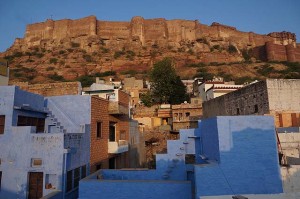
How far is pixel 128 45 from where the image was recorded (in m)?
80.3

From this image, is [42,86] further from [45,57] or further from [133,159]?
[45,57]

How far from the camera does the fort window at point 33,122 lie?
10.8 metres

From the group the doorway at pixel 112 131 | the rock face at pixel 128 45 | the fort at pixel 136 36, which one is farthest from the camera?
the fort at pixel 136 36

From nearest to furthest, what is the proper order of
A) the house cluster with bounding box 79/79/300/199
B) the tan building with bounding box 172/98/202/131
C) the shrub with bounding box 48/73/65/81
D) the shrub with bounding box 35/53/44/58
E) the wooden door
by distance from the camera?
the house cluster with bounding box 79/79/300/199, the wooden door, the tan building with bounding box 172/98/202/131, the shrub with bounding box 48/73/65/81, the shrub with bounding box 35/53/44/58

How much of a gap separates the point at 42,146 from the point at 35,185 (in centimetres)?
159

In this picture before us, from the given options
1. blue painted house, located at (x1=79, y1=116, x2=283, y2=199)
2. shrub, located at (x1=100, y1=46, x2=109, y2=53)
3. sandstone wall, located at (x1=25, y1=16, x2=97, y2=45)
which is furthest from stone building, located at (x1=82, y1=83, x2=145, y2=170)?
sandstone wall, located at (x1=25, y1=16, x2=97, y2=45)

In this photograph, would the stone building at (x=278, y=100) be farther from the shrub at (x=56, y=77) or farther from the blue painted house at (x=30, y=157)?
the shrub at (x=56, y=77)

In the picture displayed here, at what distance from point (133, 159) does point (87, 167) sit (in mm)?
8273

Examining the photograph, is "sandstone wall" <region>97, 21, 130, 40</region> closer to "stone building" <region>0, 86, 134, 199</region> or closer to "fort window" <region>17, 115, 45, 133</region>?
"stone building" <region>0, 86, 134, 199</region>

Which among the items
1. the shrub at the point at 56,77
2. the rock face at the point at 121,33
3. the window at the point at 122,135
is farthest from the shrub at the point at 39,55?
the window at the point at 122,135

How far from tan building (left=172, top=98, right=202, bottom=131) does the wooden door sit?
22976mm

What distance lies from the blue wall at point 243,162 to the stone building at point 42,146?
19.3ft

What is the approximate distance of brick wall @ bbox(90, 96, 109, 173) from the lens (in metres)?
12.9

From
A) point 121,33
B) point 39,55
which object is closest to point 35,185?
point 39,55
